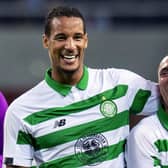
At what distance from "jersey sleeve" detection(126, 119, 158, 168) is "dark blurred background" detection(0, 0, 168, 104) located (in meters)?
5.90

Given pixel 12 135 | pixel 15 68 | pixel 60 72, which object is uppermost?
pixel 60 72

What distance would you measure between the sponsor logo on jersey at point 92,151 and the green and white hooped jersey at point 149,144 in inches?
4.3

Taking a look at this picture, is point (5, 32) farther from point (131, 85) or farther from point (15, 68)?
point (131, 85)

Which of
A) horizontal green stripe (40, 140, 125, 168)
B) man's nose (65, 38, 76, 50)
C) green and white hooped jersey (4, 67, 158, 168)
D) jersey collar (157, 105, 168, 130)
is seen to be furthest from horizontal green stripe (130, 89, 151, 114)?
man's nose (65, 38, 76, 50)

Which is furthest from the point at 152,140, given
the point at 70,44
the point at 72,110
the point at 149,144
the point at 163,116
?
the point at 70,44

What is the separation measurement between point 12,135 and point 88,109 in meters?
0.34

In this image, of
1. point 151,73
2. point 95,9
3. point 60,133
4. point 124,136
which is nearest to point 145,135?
point 124,136

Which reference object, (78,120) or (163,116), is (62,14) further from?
(163,116)

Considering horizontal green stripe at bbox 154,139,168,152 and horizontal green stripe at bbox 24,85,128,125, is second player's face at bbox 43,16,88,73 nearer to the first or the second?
horizontal green stripe at bbox 24,85,128,125

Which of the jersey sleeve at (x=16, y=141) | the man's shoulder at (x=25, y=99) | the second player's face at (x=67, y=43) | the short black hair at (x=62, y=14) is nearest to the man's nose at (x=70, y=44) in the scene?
the second player's face at (x=67, y=43)

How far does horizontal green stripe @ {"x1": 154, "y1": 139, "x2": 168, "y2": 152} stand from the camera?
→ 12.8 feet

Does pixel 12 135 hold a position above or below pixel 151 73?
above

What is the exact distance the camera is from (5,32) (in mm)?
10523

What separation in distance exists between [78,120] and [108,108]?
0.14m
